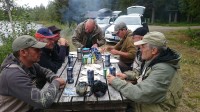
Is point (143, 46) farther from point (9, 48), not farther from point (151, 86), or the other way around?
point (9, 48)

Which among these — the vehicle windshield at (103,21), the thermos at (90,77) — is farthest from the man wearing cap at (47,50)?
the vehicle windshield at (103,21)

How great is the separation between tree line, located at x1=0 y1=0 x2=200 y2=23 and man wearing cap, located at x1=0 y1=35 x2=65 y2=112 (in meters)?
5.68

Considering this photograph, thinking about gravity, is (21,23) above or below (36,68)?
above

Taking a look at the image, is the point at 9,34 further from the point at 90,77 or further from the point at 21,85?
the point at 21,85

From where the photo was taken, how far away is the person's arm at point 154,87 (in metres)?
2.52

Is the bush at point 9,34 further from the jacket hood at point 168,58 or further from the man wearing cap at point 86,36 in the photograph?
the jacket hood at point 168,58

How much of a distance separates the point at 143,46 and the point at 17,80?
146 centimetres

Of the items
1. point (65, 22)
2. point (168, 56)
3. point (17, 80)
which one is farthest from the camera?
point (65, 22)

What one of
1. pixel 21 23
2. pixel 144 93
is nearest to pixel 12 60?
pixel 144 93

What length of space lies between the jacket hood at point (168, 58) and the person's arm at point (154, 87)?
0.06 metres

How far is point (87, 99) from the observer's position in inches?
104

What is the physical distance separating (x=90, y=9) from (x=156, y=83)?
27704mm

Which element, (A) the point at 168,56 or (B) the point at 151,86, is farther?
(A) the point at 168,56

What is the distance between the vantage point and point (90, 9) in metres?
29.5
